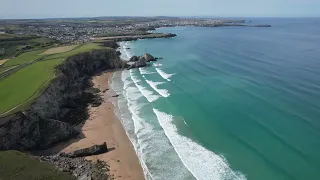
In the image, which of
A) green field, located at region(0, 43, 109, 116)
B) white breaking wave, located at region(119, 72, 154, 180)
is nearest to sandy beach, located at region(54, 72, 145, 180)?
white breaking wave, located at region(119, 72, 154, 180)

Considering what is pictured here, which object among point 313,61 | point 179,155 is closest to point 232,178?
point 179,155

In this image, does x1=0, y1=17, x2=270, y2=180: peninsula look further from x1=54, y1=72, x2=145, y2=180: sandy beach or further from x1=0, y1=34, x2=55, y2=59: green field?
x1=0, y1=34, x2=55, y2=59: green field

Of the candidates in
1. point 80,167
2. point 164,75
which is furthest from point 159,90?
point 80,167

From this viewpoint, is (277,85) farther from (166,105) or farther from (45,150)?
(45,150)

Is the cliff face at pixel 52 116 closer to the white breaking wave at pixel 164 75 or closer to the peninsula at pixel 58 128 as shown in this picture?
the peninsula at pixel 58 128

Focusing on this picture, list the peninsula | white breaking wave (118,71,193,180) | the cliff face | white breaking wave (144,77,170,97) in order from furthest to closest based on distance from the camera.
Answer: white breaking wave (144,77,170,97)
the cliff face
white breaking wave (118,71,193,180)
the peninsula
